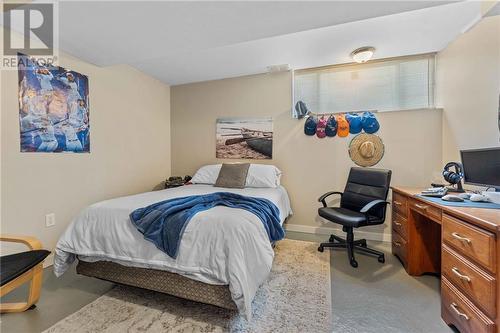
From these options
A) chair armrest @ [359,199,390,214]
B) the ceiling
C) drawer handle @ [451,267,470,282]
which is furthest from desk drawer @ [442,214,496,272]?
the ceiling

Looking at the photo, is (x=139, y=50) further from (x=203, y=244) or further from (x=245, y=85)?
(x=203, y=244)

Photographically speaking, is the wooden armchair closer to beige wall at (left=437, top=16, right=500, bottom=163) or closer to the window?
the window

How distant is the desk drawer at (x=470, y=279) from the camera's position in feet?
3.72

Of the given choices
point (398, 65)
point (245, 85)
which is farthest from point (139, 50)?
point (398, 65)

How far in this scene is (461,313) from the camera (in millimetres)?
1339

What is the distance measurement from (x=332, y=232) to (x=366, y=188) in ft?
3.04

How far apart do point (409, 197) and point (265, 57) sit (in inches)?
92.6

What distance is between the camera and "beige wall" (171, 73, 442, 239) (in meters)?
2.96

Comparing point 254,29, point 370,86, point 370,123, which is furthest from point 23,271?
point 370,86

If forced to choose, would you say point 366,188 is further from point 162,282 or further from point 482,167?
point 162,282

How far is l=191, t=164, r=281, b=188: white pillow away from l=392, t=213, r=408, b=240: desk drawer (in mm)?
1468

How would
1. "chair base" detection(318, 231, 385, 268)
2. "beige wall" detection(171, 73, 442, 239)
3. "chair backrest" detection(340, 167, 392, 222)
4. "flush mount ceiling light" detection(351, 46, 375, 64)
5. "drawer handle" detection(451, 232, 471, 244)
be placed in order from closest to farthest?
"drawer handle" detection(451, 232, 471, 244)
"chair base" detection(318, 231, 385, 268)
"chair backrest" detection(340, 167, 392, 222)
"flush mount ceiling light" detection(351, 46, 375, 64)
"beige wall" detection(171, 73, 442, 239)

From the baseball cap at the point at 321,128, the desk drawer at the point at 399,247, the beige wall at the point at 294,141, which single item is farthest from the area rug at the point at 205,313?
the baseball cap at the point at 321,128

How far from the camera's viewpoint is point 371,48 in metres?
2.74
